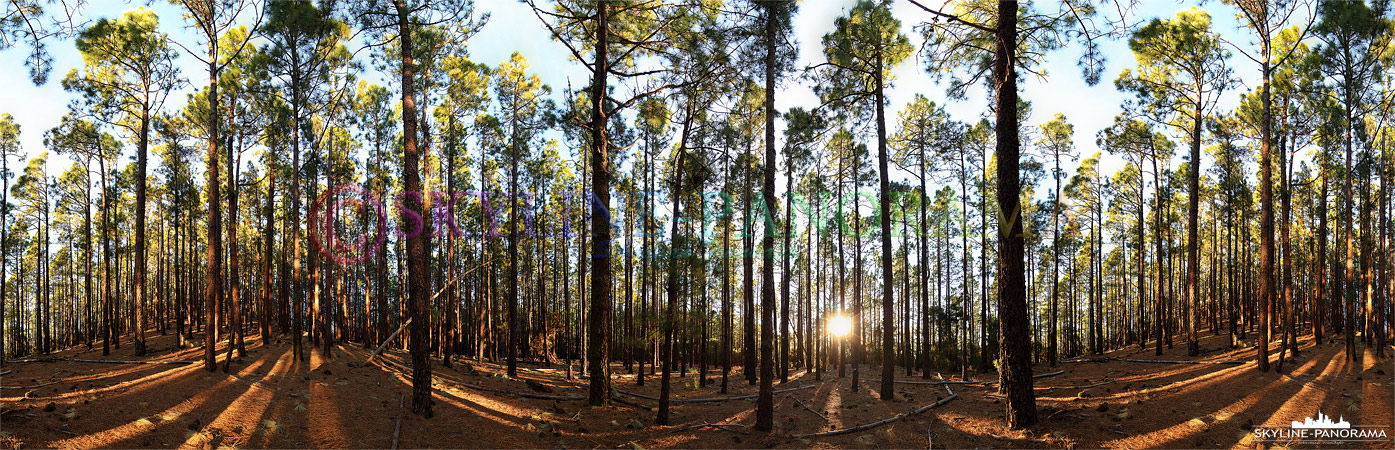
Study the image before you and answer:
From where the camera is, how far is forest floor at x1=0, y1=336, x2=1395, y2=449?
7.68 m

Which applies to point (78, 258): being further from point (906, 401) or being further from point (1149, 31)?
point (1149, 31)

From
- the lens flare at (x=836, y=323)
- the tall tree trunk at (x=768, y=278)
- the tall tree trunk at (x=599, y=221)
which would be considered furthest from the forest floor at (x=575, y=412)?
the lens flare at (x=836, y=323)

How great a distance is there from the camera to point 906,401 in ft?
43.3

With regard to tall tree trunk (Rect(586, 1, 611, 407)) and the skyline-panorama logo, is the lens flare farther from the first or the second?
the skyline-panorama logo

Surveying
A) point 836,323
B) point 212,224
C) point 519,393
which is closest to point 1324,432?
point 519,393

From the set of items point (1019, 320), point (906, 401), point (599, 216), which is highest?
point (599, 216)

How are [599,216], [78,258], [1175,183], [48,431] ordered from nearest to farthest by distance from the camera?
[48,431] → [599,216] → [1175,183] → [78,258]

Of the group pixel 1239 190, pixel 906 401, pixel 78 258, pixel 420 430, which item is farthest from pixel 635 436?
pixel 78 258

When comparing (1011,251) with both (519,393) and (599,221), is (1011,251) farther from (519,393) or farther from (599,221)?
(519,393)

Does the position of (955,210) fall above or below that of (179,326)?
above

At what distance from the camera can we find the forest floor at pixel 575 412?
25.2 ft

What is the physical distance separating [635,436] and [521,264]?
76.8ft

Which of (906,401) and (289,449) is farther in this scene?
(906,401)

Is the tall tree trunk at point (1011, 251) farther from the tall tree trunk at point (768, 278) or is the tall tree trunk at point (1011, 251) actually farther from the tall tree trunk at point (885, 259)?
the tall tree trunk at point (885, 259)
